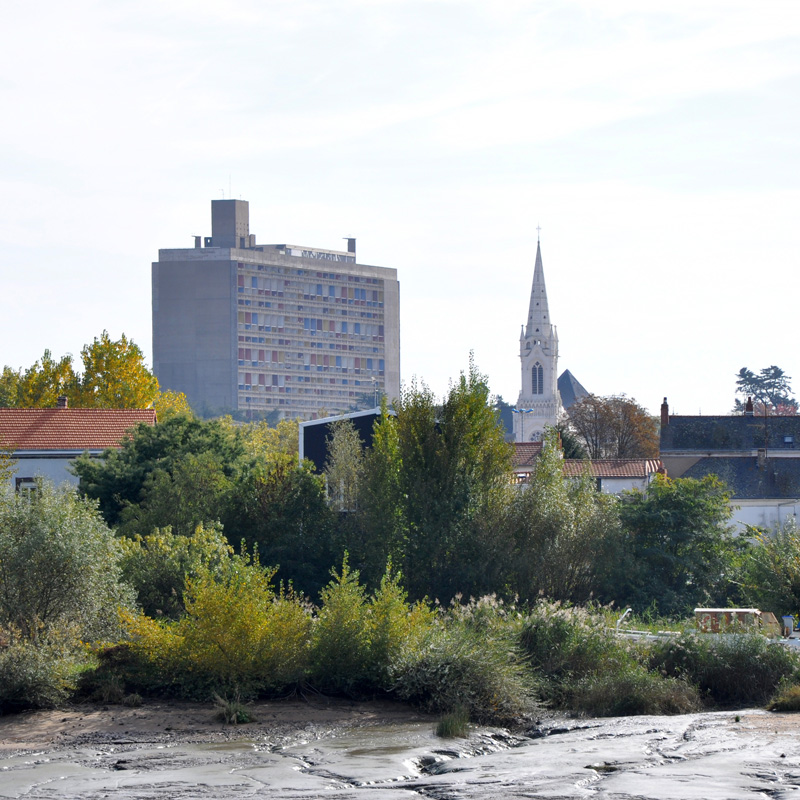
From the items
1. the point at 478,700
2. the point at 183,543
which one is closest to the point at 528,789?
the point at 478,700

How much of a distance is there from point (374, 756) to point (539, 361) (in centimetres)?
16311

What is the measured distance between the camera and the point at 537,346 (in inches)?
7146

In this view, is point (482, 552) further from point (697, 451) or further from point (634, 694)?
point (697, 451)

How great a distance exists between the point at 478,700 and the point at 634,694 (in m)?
3.21

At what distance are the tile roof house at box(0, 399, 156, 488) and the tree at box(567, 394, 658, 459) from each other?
150 ft

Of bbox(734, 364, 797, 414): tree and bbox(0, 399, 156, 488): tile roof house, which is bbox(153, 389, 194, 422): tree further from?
bbox(734, 364, 797, 414): tree

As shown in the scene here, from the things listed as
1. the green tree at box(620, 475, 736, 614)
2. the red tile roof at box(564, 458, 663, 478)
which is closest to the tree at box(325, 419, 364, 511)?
the green tree at box(620, 475, 736, 614)

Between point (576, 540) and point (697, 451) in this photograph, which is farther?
point (697, 451)

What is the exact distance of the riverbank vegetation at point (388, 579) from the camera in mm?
22453

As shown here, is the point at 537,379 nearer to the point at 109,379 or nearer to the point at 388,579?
the point at 109,379

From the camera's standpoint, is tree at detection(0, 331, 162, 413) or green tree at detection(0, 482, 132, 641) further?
tree at detection(0, 331, 162, 413)

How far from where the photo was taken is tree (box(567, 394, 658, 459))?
9019 centimetres

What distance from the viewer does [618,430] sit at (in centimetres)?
9100

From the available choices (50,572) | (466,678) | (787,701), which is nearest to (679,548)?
(787,701)
